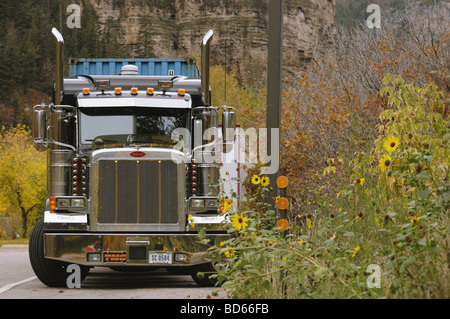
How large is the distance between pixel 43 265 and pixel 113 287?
1104mm

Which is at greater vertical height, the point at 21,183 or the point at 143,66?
the point at 143,66

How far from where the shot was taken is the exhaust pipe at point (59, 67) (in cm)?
1160

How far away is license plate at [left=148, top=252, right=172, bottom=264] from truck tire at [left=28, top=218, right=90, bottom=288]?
161cm

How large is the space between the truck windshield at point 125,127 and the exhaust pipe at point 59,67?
0.50 metres

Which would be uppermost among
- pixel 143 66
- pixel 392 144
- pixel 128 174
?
pixel 143 66

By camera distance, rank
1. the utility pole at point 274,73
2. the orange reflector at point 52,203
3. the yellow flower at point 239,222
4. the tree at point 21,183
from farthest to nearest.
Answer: the tree at point 21,183 → the orange reflector at point 52,203 → the utility pole at point 274,73 → the yellow flower at point 239,222

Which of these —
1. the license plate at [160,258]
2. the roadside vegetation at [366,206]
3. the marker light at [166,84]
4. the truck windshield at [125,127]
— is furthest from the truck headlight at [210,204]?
the marker light at [166,84]

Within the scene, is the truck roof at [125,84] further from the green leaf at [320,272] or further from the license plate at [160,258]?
the green leaf at [320,272]

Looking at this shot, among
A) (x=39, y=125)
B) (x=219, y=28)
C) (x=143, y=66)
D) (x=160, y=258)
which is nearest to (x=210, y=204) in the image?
(x=160, y=258)

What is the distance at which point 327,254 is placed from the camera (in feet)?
23.1

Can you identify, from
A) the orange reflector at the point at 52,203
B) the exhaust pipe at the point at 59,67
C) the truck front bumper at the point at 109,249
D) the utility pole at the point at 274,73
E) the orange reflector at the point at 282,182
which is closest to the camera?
the orange reflector at the point at 282,182

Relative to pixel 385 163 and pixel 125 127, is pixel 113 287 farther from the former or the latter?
pixel 385 163

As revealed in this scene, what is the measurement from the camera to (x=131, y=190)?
35.9ft

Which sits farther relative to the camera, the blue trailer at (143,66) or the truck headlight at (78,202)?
the blue trailer at (143,66)
